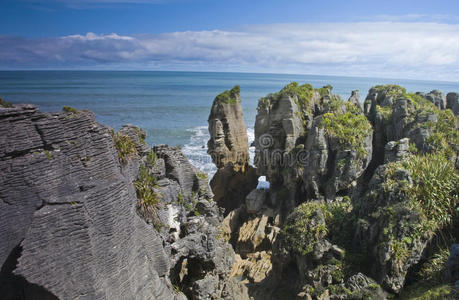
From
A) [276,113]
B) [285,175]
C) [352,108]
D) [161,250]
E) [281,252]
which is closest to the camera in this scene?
[161,250]

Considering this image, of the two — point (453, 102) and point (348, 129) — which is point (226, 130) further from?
→ point (453, 102)

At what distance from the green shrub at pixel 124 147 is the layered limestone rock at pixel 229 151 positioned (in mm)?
17918

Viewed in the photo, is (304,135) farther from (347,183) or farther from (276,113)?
(347,183)

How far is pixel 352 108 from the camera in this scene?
91.6 feet

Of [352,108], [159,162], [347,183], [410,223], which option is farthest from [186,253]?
[352,108]

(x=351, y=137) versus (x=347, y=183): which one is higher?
(x=351, y=137)

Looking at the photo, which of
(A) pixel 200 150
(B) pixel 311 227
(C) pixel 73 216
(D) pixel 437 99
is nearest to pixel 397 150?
(B) pixel 311 227

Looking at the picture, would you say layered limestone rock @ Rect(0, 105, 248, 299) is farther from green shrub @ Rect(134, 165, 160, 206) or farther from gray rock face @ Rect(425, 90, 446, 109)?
gray rock face @ Rect(425, 90, 446, 109)

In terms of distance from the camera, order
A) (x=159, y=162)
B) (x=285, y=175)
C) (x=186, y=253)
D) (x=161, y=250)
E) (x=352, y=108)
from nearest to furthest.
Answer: (x=161, y=250) < (x=186, y=253) < (x=159, y=162) < (x=285, y=175) < (x=352, y=108)

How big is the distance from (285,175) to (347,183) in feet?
16.7

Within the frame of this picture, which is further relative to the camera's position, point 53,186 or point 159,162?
point 159,162

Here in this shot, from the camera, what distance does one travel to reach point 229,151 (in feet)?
98.0

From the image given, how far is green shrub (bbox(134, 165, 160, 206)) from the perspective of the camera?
1103 centimetres

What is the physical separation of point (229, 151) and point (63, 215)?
22833mm
